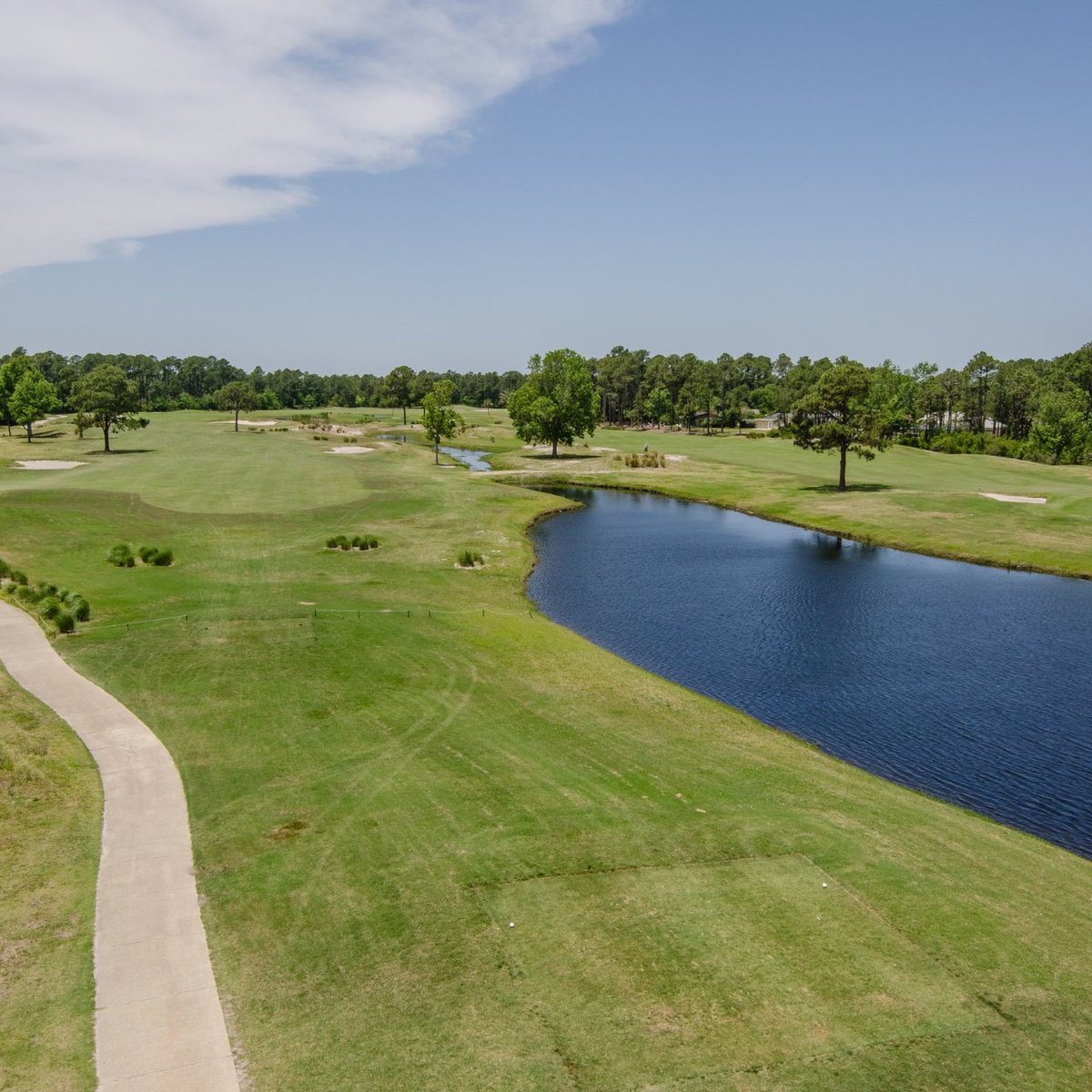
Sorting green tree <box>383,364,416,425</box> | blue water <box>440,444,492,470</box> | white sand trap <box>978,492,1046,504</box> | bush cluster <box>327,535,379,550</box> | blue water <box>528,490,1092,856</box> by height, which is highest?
green tree <box>383,364,416,425</box>

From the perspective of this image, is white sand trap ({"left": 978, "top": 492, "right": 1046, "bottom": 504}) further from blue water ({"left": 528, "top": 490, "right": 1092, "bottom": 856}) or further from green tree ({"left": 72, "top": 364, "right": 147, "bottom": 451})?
green tree ({"left": 72, "top": 364, "right": 147, "bottom": 451})

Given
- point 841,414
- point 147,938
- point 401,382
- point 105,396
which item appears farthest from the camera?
point 401,382

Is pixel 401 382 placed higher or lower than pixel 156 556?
higher

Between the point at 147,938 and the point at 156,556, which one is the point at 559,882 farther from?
the point at 156,556

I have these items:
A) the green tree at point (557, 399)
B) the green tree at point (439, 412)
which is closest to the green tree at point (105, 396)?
the green tree at point (439, 412)

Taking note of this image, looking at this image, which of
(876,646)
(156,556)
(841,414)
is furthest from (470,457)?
(876,646)

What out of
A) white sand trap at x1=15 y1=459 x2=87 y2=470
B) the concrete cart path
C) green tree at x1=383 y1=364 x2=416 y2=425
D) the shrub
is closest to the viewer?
the concrete cart path

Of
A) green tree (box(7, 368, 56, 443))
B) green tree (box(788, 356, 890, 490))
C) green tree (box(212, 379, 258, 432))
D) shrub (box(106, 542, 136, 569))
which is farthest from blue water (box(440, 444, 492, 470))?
shrub (box(106, 542, 136, 569))
